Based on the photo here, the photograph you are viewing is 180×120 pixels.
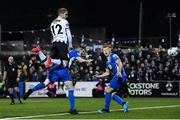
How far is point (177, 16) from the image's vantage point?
43.4 metres

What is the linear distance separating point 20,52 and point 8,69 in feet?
51.8

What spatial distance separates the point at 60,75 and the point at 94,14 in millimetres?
31733

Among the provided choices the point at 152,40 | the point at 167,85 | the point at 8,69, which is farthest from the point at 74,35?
the point at 8,69

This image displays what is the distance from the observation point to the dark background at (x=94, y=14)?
45.0m

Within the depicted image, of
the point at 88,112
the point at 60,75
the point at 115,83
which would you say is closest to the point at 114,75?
the point at 115,83

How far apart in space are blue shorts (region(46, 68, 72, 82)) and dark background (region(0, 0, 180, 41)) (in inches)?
1119

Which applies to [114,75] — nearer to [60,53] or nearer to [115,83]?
[115,83]

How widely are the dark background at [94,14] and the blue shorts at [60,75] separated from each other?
28.4 metres

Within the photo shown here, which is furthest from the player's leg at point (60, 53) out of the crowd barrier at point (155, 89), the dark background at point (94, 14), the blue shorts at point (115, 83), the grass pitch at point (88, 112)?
the dark background at point (94, 14)

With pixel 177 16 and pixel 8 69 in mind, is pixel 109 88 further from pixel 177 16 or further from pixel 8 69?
pixel 177 16

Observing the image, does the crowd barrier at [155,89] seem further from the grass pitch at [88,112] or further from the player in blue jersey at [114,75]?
the player in blue jersey at [114,75]

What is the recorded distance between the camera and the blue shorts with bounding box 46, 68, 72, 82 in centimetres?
1619

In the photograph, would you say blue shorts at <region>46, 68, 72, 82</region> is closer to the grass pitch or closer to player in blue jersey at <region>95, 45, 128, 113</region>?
the grass pitch

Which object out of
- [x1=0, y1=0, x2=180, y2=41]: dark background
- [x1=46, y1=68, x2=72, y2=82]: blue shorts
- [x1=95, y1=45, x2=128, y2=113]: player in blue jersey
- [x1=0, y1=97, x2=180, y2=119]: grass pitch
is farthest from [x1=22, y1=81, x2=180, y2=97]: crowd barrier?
[x1=46, y1=68, x2=72, y2=82]: blue shorts
